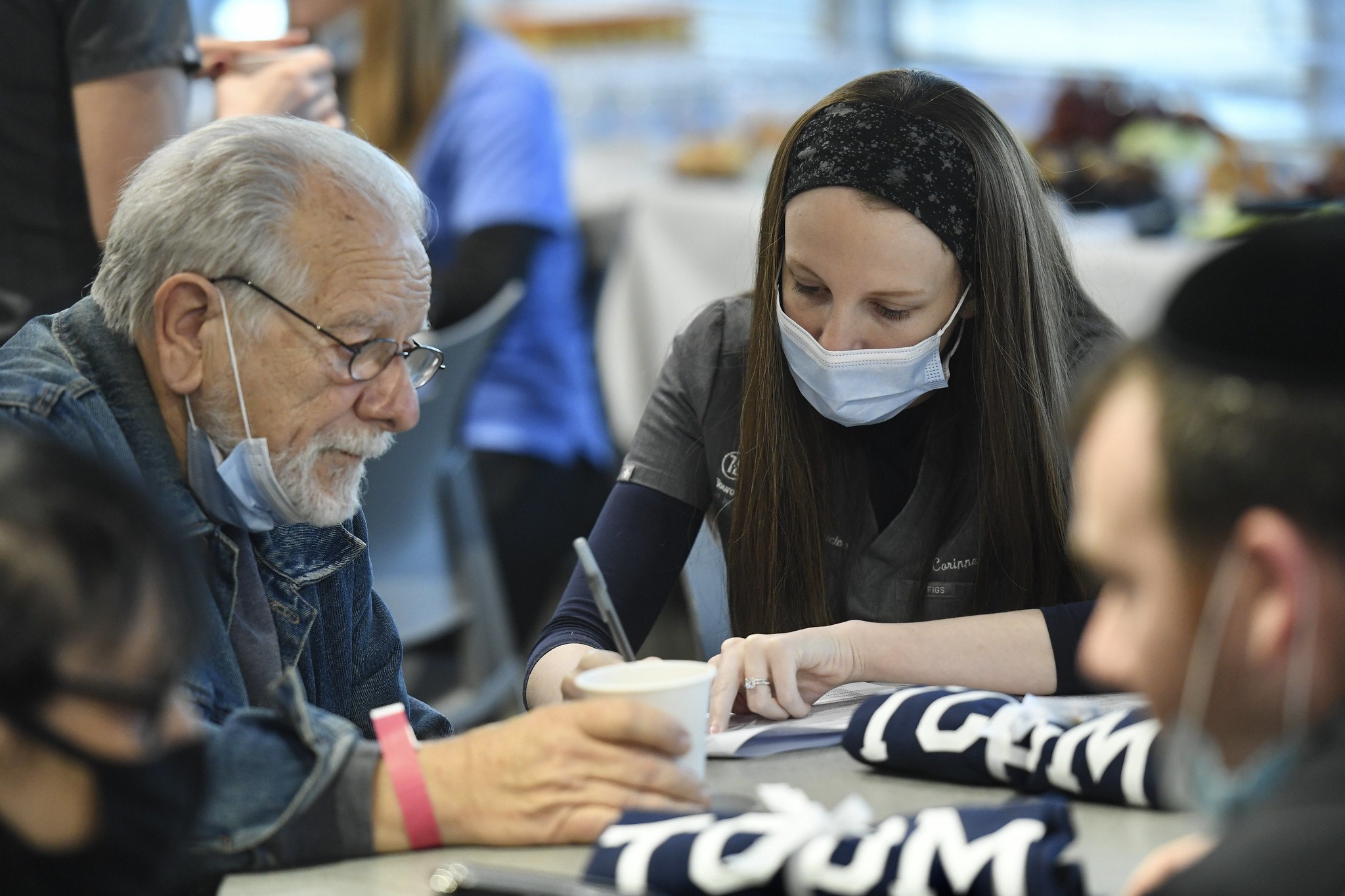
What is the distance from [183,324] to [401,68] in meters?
2.04

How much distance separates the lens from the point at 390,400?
168cm

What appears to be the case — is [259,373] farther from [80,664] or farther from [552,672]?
[80,664]

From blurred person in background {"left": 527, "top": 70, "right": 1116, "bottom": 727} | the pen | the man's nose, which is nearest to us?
the pen

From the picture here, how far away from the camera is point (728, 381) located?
2.00m

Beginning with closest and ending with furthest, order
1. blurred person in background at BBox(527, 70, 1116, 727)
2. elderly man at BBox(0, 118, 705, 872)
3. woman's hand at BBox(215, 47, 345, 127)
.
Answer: elderly man at BBox(0, 118, 705, 872)
blurred person in background at BBox(527, 70, 1116, 727)
woman's hand at BBox(215, 47, 345, 127)

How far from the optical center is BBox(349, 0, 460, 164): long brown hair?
3410 millimetres

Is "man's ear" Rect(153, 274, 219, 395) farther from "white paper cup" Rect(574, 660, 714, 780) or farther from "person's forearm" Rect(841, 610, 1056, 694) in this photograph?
"person's forearm" Rect(841, 610, 1056, 694)

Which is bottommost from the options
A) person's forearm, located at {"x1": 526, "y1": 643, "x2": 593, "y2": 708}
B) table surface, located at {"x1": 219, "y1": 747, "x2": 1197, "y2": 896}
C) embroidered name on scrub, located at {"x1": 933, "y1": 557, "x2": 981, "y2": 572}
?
person's forearm, located at {"x1": 526, "y1": 643, "x2": 593, "y2": 708}

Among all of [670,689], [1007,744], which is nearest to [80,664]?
[670,689]

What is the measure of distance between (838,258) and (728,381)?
0.31m

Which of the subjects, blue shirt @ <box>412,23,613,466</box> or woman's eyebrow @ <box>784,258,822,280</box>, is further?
blue shirt @ <box>412,23,613,466</box>

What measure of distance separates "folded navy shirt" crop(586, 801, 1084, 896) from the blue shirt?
2.58 meters

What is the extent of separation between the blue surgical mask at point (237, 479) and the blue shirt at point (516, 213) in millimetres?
1862

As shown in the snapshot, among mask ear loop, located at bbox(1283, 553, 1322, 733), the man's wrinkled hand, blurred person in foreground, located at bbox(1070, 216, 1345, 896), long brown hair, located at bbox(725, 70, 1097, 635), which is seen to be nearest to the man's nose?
long brown hair, located at bbox(725, 70, 1097, 635)
